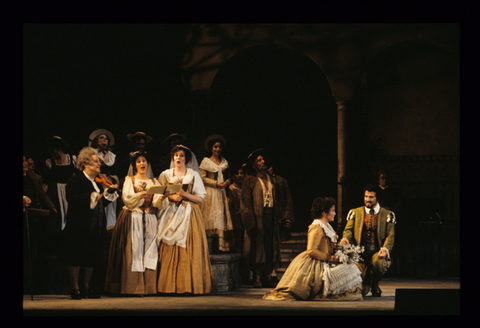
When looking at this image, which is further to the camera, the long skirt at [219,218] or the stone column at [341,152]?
the stone column at [341,152]

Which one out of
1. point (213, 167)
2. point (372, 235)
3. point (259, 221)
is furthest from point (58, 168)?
point (372, 235)

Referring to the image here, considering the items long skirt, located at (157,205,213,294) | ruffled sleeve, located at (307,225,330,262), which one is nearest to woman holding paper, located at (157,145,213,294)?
long skirt, located at (157,205,213,294)

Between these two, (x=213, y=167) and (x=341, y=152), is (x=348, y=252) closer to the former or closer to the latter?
(x=213, y=167)

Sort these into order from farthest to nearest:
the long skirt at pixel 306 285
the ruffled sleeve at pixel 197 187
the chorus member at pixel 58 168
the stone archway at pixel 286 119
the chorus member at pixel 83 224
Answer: the stone archway at pixel 286 119, the chorus member at pixel 58 168, the ruffled sleeve at pixel 197 187, the chorus member at pixel 83 224, the long skirt at pixel 306 285

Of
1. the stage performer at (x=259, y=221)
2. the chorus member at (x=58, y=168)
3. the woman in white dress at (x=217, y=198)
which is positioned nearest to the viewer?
the chorus member at (x=58, y=168)

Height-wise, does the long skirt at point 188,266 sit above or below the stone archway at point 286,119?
below

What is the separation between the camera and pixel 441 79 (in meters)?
11.7

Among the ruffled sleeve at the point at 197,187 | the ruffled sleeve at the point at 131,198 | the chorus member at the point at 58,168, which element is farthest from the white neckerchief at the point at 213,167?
the chorus member at the point at 58,168

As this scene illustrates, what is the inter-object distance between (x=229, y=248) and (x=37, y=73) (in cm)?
351

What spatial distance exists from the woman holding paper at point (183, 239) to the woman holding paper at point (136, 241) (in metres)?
0.10

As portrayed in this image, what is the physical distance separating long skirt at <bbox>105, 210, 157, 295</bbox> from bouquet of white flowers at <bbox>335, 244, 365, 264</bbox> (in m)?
1.97

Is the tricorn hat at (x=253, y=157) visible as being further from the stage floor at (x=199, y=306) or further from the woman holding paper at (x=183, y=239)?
the stage floor at (x=199, y=306)

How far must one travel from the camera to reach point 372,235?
7.40 m

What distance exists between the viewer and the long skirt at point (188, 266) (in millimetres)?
7328
